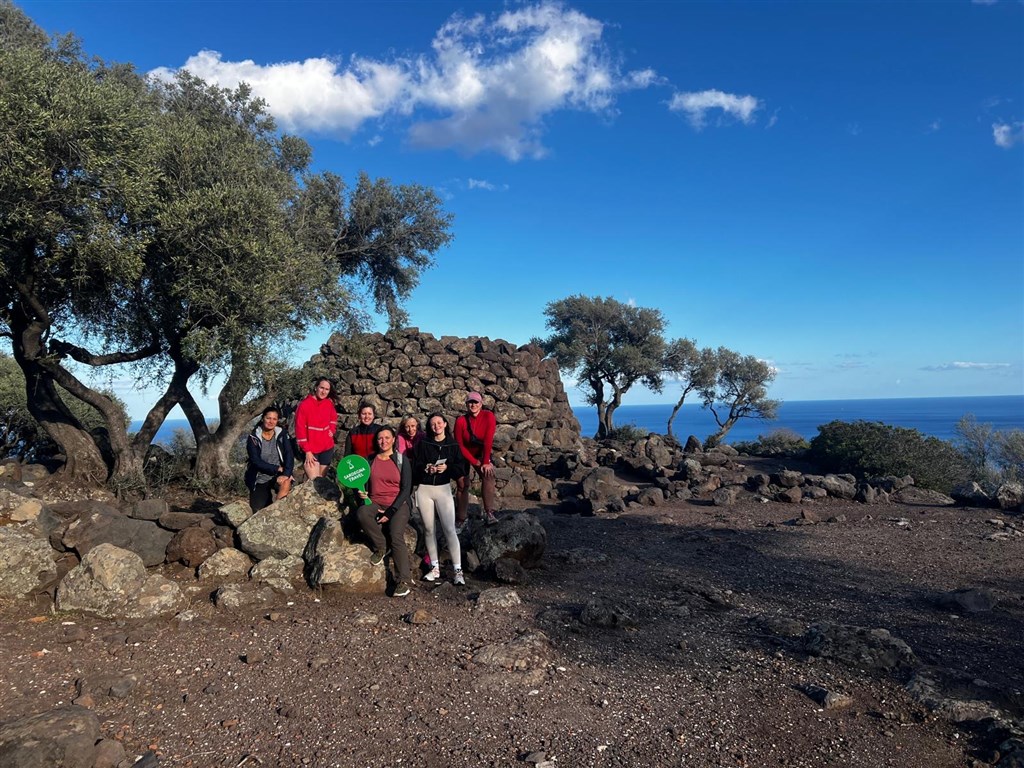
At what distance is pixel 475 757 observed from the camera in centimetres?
423

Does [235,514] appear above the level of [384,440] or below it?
below

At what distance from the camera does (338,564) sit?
751 centimetres

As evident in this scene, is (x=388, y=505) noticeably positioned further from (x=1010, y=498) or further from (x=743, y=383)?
(x=743, y=383)

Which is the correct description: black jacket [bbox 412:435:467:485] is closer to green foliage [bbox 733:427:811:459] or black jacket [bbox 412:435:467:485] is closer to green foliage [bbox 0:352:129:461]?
green foliage [bbox 0:352:129:461]

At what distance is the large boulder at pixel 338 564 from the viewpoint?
24.3ft

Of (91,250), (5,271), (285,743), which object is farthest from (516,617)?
(5,271)

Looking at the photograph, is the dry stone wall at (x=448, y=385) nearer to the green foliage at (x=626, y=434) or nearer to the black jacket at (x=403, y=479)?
the green foliage at (x=626, y=434)

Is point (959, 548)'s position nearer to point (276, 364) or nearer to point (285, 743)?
point (285, 743)

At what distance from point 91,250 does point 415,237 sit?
11.0 meters

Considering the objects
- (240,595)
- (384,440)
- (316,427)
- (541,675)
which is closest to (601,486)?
(316,427)

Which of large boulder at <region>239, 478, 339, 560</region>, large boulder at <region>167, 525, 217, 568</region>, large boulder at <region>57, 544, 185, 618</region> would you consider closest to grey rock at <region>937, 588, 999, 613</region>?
large boulder at <region>239, 478, 339, 560</region>

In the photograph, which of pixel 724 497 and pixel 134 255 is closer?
pixel 134 255

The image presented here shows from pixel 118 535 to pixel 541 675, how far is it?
18.3 ft

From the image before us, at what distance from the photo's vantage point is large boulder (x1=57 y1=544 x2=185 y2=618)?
6578mm
